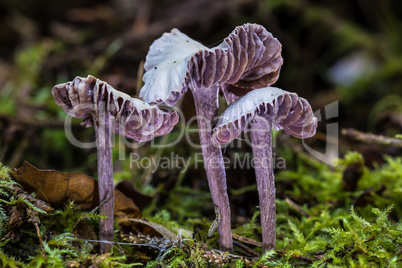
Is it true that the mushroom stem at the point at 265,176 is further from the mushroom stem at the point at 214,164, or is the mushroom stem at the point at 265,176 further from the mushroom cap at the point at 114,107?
the mushroom cap at the point at 114,107

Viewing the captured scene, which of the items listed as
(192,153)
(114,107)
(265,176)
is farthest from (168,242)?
(192,153)

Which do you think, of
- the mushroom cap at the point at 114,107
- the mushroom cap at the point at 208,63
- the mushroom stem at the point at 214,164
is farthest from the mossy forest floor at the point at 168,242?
the mushroom cap at the point at 208,63

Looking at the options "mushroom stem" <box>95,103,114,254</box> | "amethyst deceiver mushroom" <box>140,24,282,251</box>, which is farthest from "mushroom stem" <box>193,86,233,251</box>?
"mushroom stem" <box>95,103,114,254</box>

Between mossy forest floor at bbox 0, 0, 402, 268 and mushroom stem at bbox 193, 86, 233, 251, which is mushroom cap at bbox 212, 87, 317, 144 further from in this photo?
mossy forest floor at bbox 0, 0, 402, 268

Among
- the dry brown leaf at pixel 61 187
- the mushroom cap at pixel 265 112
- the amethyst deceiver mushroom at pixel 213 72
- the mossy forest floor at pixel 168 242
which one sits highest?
the amethyst deceiver mushroom at pixel 213 72

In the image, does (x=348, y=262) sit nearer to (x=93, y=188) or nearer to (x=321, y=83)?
(x=93, y=188)

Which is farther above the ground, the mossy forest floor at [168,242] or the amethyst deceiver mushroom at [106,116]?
the amethyst deceiver mushroom at [106,116]
